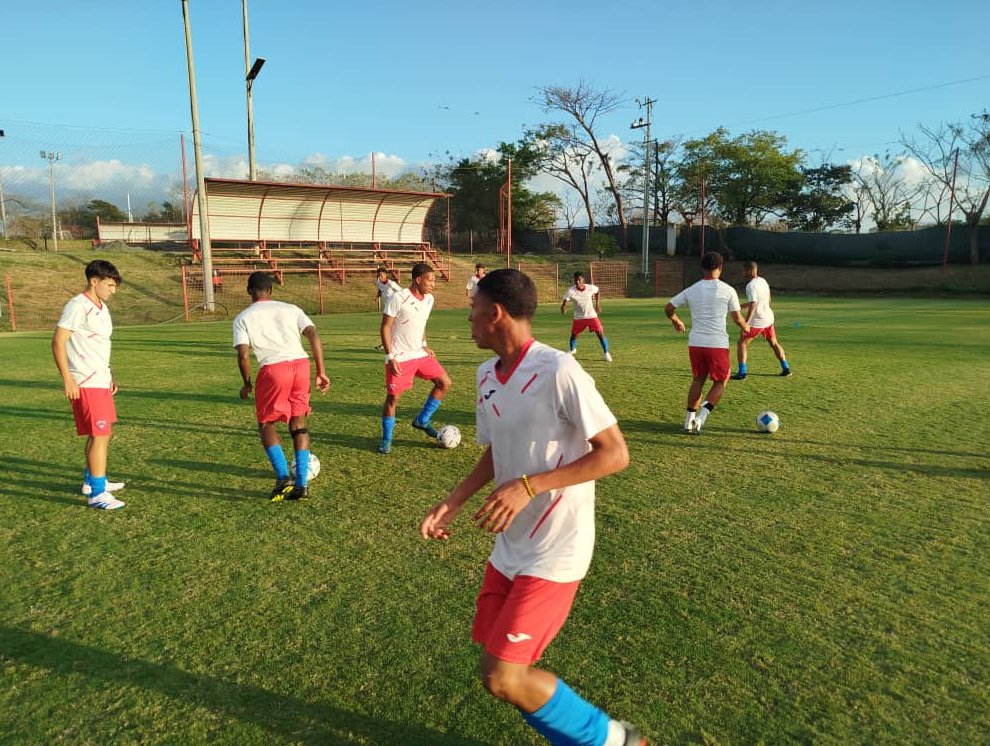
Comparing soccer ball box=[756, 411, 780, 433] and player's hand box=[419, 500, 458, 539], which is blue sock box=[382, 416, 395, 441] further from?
player's hand box=[419, 500, 458, 539]

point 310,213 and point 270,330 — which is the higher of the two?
point 310,213

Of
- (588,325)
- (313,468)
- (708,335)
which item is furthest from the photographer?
(588,325)

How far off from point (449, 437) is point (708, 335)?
3132 millimetres

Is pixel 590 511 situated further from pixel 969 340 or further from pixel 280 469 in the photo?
pixel 969 340

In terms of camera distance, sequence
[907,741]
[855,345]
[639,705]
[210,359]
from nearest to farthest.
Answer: [907,741] → [639,705] → [210,359] → [855,345]

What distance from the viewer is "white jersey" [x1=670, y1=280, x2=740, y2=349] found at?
7.39m

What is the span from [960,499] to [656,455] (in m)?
2.53

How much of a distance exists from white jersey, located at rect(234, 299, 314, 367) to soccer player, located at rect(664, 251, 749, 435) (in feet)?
13.3

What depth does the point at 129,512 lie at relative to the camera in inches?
209

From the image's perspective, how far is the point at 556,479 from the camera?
2338 mm

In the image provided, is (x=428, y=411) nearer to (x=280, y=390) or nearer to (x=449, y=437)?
(x=449, y=437)

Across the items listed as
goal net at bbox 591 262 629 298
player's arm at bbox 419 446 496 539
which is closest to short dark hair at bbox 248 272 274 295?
player's arm at bbox 419 446 496 539

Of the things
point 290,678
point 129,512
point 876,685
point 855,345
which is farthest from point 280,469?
point 855,345

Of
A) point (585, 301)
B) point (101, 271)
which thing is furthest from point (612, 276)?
point (101, 271)
